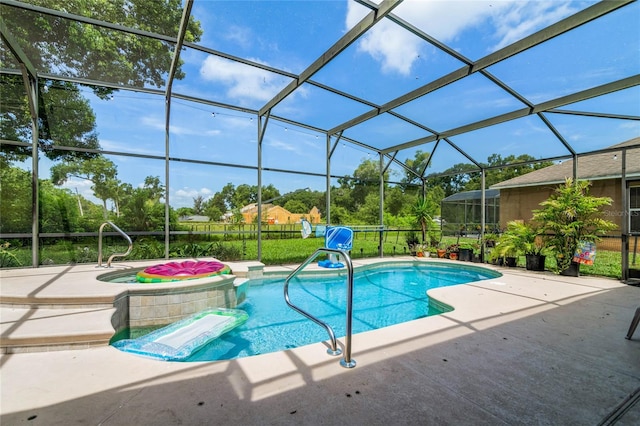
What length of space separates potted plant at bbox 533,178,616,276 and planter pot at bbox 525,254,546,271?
1.12ft

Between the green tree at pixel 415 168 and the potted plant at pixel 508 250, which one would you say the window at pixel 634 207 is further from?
the green tree at pixel 415 168

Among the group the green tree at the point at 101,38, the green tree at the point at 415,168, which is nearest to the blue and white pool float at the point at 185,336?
the green tree at the point at 101,38

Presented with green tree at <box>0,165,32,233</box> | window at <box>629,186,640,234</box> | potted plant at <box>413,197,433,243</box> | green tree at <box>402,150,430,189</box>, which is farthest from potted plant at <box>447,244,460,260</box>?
green tree at <box>0,165,32,233</box>

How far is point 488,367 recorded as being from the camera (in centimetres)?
220

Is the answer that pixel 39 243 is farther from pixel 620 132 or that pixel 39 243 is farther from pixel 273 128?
pixel 620 132

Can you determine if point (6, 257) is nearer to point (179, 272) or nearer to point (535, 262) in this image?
point (179, 272)

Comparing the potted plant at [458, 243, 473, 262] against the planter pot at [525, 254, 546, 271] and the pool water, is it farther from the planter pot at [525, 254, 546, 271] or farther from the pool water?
the planter pot at [525, 254, 546, 271]

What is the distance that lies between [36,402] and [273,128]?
6.75 meters

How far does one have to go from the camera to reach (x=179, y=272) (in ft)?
15.3

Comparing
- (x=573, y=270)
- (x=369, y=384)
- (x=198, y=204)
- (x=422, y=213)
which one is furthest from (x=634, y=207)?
(x=198, y=204)

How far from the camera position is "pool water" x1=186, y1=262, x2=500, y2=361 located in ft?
11.9

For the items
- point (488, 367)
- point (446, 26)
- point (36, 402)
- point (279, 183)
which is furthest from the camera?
point (279, 183)

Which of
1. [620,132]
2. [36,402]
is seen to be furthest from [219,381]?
[620,132]

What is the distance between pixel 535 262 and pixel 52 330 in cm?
868
